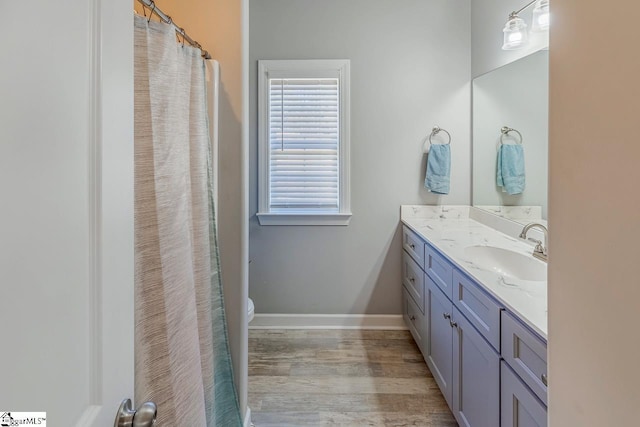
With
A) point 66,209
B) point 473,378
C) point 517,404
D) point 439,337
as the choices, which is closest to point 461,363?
point 473,378

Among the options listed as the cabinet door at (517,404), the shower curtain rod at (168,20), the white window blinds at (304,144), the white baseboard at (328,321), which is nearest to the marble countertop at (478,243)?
the cabinet door at (517,404)

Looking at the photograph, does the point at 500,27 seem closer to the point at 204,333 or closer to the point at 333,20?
the point at 333,20

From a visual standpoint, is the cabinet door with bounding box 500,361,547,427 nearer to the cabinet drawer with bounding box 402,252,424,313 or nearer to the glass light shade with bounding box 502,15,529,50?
the cabinet drawer with bounding box 402,252,424,313

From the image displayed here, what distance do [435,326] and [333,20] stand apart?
245cm

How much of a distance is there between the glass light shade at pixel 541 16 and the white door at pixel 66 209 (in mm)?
2160

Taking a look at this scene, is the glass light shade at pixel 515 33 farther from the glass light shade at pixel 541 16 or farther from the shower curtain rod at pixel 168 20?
the shower curtain rod at pixel 168 20

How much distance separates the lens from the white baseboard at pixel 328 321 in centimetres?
306

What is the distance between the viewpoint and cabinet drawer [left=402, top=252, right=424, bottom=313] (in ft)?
8.18

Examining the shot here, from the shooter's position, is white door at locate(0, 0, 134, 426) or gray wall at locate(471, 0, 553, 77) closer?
white door at locate(0, 0, 134, 426)

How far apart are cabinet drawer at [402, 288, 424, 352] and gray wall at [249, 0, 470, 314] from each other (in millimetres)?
119

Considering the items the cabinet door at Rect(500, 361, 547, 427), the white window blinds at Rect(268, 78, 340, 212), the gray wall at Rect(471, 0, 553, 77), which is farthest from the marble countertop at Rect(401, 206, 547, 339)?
the gray wall at Rect(471, 0, 553, 77)

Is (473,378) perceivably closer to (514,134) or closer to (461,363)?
(461,363)

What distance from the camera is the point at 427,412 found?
1996 millimetres

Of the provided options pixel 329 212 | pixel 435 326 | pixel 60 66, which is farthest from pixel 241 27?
pixel 435 326
